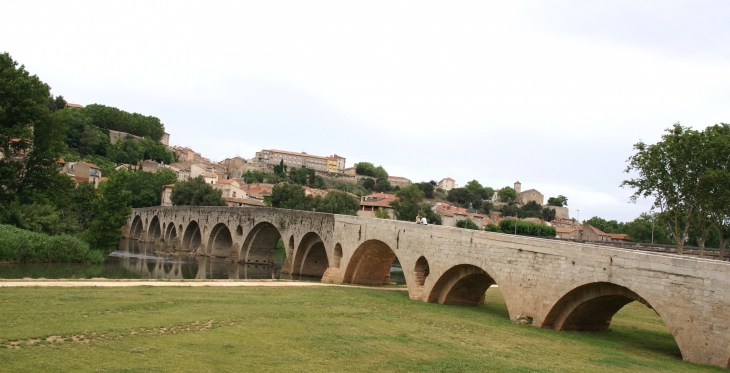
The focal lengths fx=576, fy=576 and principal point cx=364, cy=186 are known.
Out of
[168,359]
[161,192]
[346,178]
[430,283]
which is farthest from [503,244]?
[346,178]

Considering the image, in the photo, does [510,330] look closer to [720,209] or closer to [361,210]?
[720,209]

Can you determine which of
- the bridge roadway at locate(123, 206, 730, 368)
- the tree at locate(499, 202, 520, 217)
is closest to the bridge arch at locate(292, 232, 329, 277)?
the bridge roadway at locate(123, 206, 730, 368)

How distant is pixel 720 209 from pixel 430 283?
16307 mm

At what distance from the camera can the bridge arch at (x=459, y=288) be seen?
931 inches

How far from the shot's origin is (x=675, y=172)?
99.7ft

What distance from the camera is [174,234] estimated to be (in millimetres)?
70500

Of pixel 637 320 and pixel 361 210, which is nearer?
pixel 637 320

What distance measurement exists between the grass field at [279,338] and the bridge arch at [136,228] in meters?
67.4

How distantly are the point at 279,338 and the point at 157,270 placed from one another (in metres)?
32.1

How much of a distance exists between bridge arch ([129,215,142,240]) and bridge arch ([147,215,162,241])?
5804 mm

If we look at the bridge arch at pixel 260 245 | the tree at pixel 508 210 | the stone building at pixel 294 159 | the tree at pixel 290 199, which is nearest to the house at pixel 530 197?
the tree at pixel 508 210

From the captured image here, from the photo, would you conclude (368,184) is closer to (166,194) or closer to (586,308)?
(166,194)

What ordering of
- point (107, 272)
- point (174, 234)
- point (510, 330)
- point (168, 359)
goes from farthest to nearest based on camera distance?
point (174, 234) < point (107, 272) < point (510, 330) < point (168, 359)

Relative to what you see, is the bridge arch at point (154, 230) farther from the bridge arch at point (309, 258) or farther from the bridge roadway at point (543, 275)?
the bridge roadway at point (543, 275)
